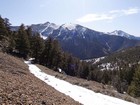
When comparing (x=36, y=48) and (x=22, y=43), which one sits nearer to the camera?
(x=22, y=43)

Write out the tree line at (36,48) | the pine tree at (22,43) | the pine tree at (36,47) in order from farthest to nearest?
1. the pine tree at (36,47)
2. the pine tree at (22,43)
3. the tree line at (36,48)

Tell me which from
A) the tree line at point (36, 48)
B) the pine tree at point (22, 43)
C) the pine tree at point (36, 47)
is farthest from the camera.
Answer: the pine tree at point (36, 47)

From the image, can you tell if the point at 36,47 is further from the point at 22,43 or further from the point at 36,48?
the point at 22,43

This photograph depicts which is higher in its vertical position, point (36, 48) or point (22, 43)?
point (22, 43)

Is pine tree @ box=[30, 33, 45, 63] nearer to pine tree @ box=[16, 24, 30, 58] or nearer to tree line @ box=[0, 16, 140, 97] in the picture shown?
tree line @ box=[0, 16, 140, 97]

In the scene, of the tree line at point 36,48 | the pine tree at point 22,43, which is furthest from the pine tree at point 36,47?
the pine tree at point 22,43

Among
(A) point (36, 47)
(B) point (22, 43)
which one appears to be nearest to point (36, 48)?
(A) point (36, 47)

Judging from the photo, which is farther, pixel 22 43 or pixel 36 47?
pixel 36 47

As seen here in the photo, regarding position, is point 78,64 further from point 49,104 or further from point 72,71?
point 49,104

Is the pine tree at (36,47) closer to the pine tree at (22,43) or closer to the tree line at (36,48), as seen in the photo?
the tree line at (36,48)

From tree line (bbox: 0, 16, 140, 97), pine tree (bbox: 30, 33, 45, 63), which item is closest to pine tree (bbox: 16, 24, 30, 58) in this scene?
tree line (bbox: 0, 16, 140, 97)

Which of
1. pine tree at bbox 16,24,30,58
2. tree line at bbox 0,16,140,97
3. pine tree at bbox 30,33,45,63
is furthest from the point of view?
pine tree at bbox 30,33,45,63

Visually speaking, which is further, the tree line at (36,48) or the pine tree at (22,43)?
the pine tree at (22,43)

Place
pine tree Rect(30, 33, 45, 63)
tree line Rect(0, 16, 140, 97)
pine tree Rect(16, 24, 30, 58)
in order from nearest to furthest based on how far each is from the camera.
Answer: tree line Rect(0, 16, 140, 97), pine tree Rect(16, 24, 30, 58), pine tree Rect(30, 33, 45, 63)
